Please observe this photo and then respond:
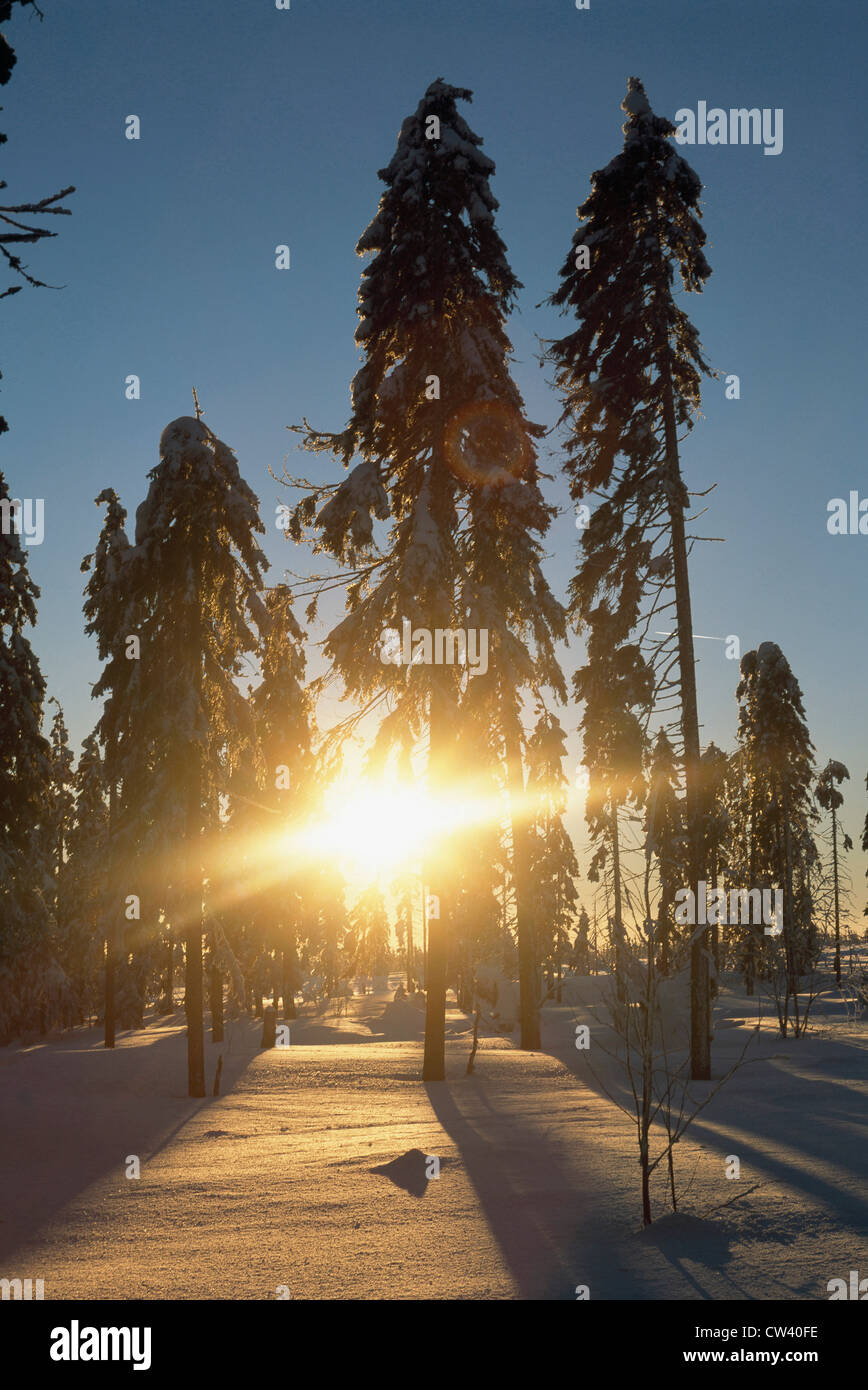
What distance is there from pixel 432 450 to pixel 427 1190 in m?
13.0

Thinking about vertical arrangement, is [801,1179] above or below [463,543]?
below

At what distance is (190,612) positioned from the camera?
58.0 feet

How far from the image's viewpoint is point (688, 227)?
56.7ft

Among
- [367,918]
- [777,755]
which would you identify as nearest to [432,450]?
[367,918]

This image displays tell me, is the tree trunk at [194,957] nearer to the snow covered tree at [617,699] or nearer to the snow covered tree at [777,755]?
the snow covered tree at [617,699]

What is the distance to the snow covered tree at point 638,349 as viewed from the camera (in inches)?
671

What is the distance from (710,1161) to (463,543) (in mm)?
12538

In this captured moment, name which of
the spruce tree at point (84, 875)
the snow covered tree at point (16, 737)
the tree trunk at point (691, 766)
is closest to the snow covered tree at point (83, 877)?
the spruce tree at point (84, 875)

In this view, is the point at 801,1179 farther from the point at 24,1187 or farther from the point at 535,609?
the point at 535,609

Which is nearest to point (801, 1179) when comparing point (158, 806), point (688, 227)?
point (158, 806)

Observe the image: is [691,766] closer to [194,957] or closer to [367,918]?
[367,918]

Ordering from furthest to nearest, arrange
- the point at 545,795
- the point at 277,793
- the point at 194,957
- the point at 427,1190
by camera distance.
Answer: the point at 277,793
the point at 545,795
the point at 194,957
the point at 427,1190

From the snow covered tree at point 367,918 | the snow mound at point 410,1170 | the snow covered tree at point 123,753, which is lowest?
the snow mound at point 410,1170

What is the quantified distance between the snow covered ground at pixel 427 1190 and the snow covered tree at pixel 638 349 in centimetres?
508
